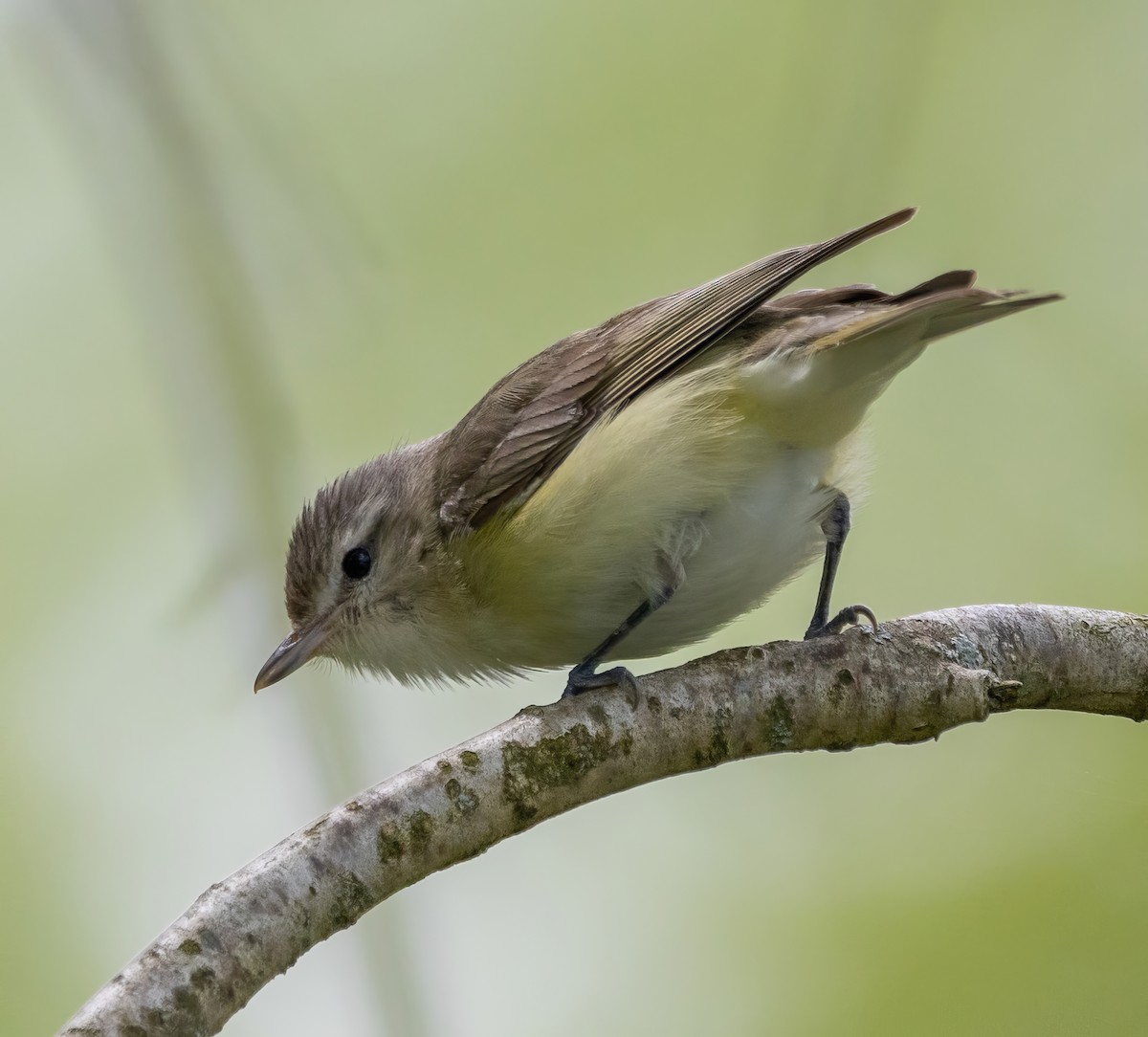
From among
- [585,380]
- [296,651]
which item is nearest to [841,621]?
[585,380]

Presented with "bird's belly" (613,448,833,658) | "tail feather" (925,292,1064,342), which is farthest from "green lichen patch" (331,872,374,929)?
"tail feather" (925,292,1064,342)

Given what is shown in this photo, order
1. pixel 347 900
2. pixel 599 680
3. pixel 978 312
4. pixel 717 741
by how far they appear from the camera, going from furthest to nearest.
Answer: pixel 978 312 → pixel 599 680 → pixel 717 741 → pixel 347 900

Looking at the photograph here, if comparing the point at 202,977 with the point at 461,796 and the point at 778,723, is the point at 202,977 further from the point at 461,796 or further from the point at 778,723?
the point at 778,723

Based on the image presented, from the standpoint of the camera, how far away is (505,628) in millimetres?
3240

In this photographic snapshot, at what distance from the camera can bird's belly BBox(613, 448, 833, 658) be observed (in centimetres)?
315

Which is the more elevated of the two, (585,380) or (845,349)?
(585,380)

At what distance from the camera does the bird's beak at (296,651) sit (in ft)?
11.4

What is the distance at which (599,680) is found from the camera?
9.11 ft

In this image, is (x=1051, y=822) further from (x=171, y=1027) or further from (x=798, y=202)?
(x=171, y=1027)

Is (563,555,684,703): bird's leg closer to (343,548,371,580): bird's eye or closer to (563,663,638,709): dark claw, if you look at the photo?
(563,663,638,709): dark claw

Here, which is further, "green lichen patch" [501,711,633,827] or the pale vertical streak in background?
the pale vertical streak in background

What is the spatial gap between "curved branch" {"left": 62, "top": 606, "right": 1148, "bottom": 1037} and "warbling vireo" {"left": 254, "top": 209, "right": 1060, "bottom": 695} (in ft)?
1.03

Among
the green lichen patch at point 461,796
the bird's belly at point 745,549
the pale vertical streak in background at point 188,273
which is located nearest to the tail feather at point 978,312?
the bird's belly at point 745,549

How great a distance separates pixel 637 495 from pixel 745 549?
1.25 ft
